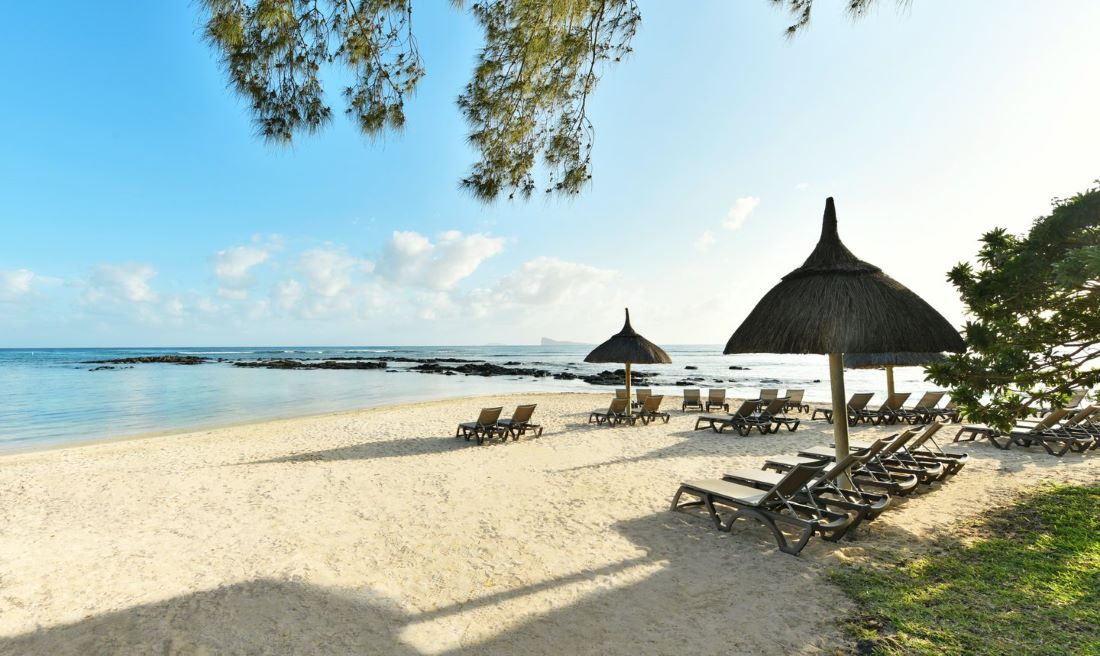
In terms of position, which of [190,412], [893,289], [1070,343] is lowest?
[190,412]

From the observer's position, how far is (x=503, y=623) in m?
3.72

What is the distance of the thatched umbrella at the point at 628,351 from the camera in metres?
14.3

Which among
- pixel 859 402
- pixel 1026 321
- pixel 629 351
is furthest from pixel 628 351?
pixel 1026 321

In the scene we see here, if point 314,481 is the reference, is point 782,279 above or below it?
above

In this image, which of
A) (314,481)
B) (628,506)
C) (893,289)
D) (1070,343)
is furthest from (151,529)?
(1070,343)

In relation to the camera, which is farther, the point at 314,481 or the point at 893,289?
the point at 314,481

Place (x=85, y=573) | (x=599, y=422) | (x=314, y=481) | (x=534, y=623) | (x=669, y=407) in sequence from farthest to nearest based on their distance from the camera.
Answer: (x=669, y=407), (x=599, y=422), (x=314, y=481), (x=85, y=573), (x=534, y=623)

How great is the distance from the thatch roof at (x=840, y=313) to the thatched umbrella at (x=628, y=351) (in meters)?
7.71

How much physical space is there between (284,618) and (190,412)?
20375mm

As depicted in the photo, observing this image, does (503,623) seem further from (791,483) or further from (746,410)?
(746,410)

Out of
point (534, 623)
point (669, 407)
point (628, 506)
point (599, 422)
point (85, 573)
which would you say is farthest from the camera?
point (669, 407)

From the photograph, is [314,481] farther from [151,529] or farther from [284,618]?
[284,618]

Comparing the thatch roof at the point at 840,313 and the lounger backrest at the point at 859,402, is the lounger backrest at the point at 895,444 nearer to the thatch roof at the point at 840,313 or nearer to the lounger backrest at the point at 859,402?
the thatch roof at the point at 840,313

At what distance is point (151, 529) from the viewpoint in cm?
586
